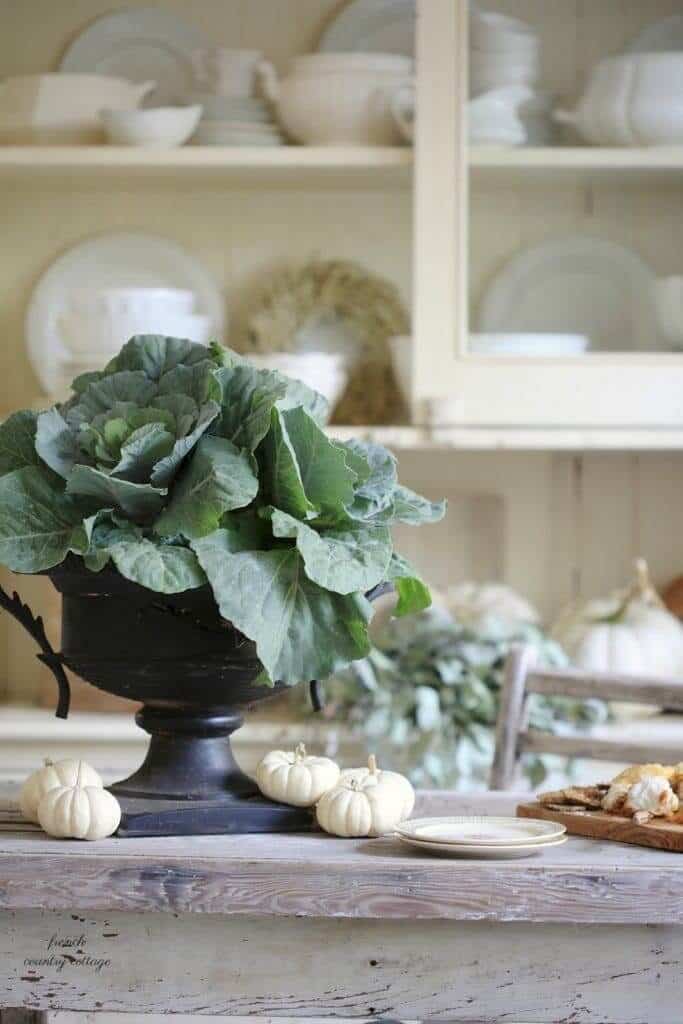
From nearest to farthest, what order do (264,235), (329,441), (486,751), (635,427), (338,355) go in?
1. (329,441)
2. (486,751)
3. (635,427)
4. (338,355)
5. (264,235)

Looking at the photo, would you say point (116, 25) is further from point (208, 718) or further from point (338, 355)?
point (208, 718)

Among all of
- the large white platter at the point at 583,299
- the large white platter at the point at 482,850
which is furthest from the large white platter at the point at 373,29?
the large white platter at the point at 482,850

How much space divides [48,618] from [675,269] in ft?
3.75

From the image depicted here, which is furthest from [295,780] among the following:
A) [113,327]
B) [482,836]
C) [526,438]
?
[113,327]

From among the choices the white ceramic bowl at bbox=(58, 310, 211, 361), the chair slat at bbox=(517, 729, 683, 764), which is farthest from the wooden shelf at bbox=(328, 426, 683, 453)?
the chair slat at bbox=(517, 729, 683, 764)

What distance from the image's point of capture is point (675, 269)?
90.2 inches

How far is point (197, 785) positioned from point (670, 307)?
1389 mm

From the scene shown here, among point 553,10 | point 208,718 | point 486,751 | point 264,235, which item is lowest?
point 486,751

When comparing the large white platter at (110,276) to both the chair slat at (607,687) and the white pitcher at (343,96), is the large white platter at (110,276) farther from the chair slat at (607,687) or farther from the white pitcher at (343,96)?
the chair slat at (607,687)

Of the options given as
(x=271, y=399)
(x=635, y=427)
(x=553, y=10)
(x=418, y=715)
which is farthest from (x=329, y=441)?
(x=553, y=10)

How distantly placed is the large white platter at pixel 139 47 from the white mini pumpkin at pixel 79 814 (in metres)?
1.69

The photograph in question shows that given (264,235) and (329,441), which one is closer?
(329,441)

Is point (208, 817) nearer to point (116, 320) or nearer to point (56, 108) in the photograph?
point (116, 320)

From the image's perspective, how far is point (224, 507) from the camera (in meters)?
1.03
